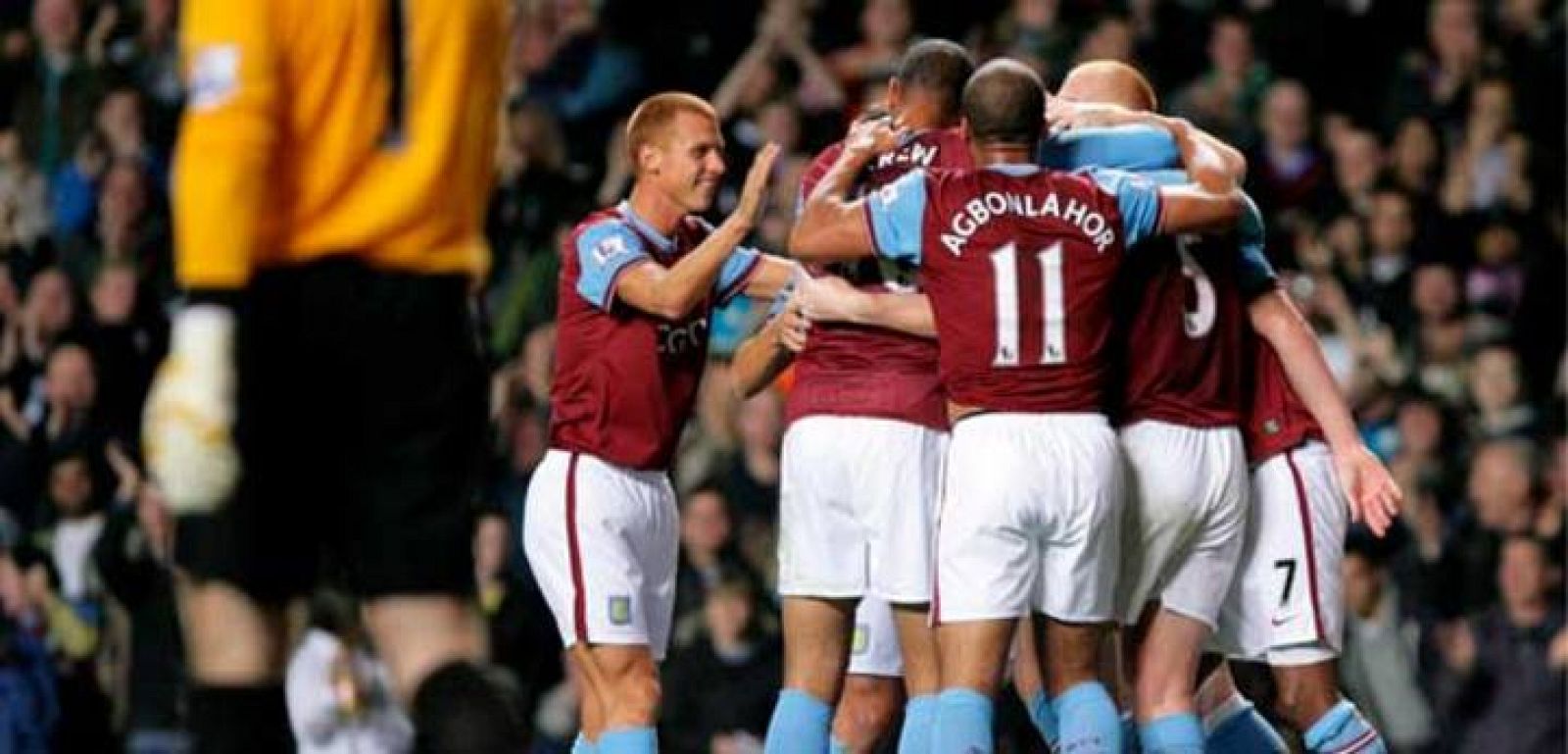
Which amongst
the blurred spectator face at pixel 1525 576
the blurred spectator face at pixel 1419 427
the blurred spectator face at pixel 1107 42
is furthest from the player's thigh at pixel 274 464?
the blurred spectator face at pixel 1107 42

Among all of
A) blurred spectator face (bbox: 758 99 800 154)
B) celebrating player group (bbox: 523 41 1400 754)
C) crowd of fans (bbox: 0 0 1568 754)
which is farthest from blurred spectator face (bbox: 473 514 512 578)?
celebrating player group (bbox: 523 41 1400 754)

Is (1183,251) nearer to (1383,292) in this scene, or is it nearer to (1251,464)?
(1251,464)

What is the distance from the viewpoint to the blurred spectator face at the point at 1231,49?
1661 cm

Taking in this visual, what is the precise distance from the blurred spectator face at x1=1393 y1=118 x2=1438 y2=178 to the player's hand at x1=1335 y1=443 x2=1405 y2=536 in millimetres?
7237

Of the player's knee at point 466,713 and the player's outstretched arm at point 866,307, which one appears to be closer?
the player's knee at point 466,713

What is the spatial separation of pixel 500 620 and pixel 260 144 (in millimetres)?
7400

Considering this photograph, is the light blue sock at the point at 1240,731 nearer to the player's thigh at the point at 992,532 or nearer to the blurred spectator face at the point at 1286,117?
the player's thigh at the point at 992,532

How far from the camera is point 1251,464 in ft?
32.0

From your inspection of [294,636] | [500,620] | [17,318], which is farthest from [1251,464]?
[17,318]

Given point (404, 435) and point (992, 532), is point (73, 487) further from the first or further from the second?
point (404, 435)

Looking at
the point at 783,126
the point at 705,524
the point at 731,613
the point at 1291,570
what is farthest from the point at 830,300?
the point at 783,126

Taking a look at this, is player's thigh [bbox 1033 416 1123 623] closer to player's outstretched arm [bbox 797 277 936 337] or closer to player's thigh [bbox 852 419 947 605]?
player's outstretched arm [bbox 797 277 936 337]

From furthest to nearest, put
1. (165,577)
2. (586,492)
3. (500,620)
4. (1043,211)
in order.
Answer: (165,577)
(500,620)
(586,492)
(1043,211)

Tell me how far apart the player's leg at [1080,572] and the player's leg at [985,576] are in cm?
7
